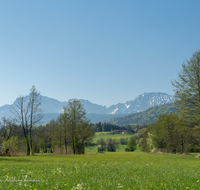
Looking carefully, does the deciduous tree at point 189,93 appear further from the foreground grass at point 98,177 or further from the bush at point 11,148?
the bush at point 11,148

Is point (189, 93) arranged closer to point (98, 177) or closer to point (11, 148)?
point (98, 177)

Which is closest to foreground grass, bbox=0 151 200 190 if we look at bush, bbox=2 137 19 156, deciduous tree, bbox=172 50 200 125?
deciduous tree, bbox=172 50 200 125

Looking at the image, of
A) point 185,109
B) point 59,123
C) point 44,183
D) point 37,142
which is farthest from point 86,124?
point 44,183

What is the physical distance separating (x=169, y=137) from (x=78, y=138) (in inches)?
1140

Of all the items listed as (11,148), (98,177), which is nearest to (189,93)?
(98,177)

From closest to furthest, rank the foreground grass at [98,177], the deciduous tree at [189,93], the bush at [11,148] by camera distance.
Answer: the foreground grass at [98,177], the deciduous tree at [189,93], the bush at [11,148]

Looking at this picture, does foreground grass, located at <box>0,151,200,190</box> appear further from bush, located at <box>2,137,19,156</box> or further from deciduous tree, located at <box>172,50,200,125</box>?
bush, located at <box>2,137,19,156</box>

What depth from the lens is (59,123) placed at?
5381 centimetres

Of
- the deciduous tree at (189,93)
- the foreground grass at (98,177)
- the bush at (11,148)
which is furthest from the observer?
the bush at (11,148)

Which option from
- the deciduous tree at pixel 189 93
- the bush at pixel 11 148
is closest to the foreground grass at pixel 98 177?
the deciduous tree at pixel 189 93

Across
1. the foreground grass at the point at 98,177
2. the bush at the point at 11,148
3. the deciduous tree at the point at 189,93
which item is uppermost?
the deciduous tree at the point at 189,93

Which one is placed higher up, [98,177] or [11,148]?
[98,177]

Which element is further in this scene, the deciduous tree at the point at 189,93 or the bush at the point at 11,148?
the bush at the point at 11,148

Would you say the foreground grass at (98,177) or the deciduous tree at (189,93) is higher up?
the deciduous tree at (189,93)
